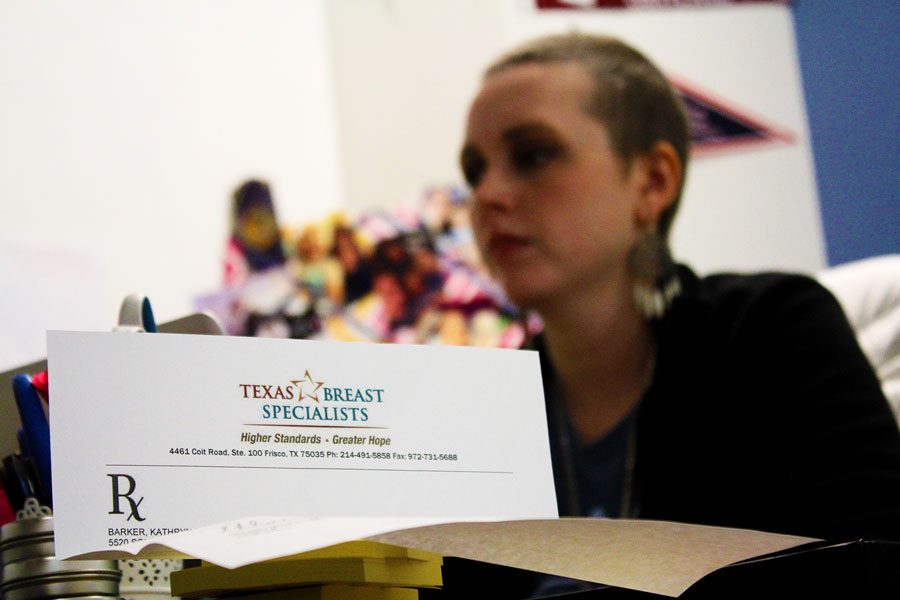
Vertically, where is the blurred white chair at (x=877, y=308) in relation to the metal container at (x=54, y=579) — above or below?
above

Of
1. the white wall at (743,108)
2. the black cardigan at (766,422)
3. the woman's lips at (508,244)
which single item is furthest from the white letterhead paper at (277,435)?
the white wall at (743,108)

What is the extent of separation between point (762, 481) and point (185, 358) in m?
0.59

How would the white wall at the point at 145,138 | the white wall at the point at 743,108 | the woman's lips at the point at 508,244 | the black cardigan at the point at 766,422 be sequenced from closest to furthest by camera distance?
1. the black cardigan at the point at 766,422
2. the woman's lips at the point at 508,244
3. the white wall at the point at 145,138
4. the white wall at the point at 743,108

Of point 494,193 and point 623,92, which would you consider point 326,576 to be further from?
point 623,92

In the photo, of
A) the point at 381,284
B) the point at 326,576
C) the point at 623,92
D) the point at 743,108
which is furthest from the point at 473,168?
the point at 326,576

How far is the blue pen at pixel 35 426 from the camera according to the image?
1.29 feet

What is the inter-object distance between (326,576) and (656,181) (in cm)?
85

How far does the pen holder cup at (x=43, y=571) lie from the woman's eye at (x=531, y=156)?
722mm

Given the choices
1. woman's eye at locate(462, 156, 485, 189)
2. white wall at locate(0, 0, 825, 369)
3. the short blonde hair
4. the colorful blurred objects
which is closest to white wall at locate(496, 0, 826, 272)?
white wall at locate(0, 0, 825, 369)

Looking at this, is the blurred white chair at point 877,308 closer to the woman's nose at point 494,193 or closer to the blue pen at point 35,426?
the woman's nose at point 494,193

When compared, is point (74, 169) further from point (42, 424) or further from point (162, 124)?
point (42, 424)

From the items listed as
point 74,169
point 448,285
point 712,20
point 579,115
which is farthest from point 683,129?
point 74,169

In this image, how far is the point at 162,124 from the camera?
4.32 ft

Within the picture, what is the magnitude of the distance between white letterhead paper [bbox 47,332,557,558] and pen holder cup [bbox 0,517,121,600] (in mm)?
24
